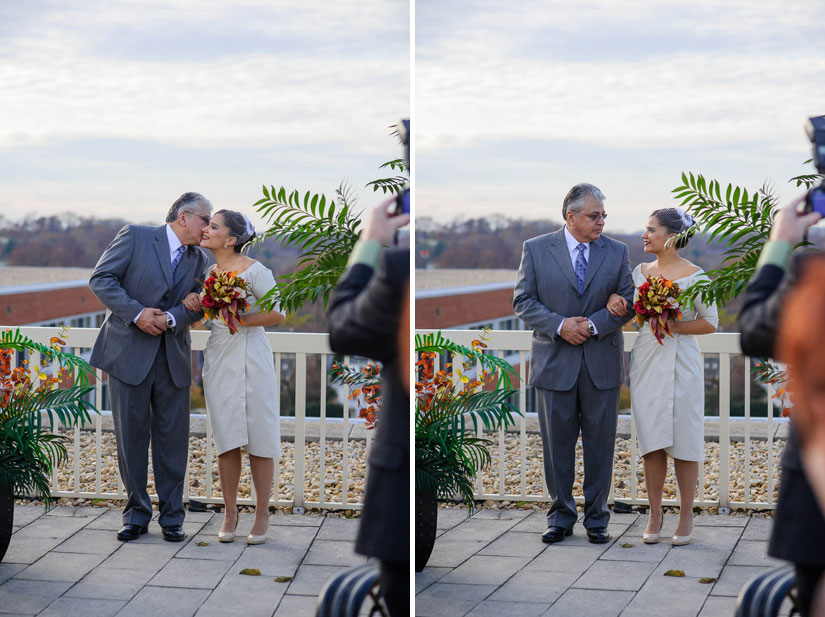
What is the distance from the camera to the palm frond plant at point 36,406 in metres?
2.51

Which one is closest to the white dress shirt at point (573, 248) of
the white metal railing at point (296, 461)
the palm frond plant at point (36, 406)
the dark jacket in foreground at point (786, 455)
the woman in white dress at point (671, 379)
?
the woman in white dress at point (671, 379)

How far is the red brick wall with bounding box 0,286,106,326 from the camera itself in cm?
245

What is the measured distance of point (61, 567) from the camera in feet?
8.52

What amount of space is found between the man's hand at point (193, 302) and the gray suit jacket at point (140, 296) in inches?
0.5

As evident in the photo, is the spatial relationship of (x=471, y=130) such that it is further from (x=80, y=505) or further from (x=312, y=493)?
(x=80, y=505)

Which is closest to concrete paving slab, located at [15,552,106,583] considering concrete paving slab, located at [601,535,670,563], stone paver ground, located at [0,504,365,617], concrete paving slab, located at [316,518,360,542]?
stone paver ground, located at [0,504,365,617]

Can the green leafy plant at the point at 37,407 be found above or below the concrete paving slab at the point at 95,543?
above

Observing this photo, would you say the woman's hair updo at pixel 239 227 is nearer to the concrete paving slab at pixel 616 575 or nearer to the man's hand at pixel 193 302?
the man's hand at pixel 193 302

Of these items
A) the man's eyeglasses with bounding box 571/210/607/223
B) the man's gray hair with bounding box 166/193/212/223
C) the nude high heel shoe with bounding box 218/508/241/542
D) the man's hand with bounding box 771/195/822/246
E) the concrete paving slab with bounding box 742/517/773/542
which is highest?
the man's gray hair with bounding box 166/193/212/223

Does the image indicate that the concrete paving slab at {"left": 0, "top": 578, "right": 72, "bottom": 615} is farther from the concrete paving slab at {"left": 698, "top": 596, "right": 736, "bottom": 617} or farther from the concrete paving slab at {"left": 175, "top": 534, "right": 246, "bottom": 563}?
the concrete paving slab at {"left": 698, "top": 596, "right": 736, "bottom": 617}

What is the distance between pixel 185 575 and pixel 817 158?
2.16m

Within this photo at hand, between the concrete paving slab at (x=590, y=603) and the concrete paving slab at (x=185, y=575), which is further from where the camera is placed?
the concrete paving slab at (x=185, y=575)

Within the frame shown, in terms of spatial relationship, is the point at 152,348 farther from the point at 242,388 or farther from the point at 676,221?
the point at 676,221

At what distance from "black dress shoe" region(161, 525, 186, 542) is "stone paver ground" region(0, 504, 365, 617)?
16 millimetres
